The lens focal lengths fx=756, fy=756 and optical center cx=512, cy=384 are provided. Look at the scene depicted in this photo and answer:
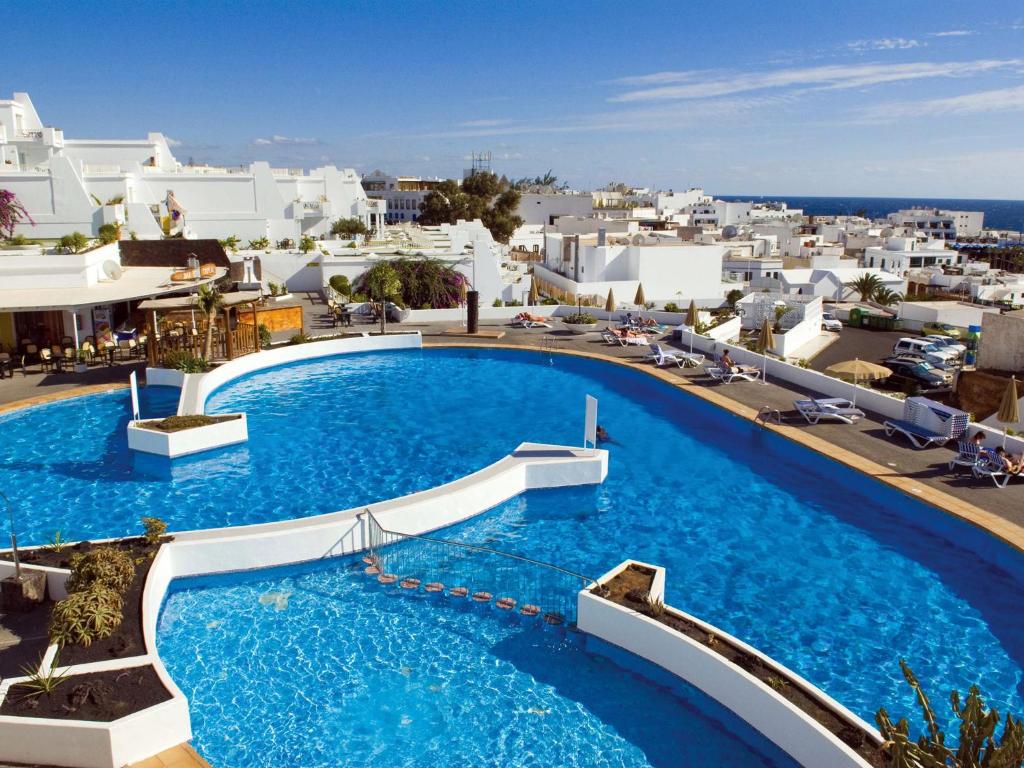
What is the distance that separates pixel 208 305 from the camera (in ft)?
74.3

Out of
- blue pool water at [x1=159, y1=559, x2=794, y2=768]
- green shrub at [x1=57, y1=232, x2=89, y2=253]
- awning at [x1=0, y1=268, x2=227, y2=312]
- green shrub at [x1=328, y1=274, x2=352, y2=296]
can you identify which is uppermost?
green shrub at [x1=57, y1=232, x2=89, y2=253]

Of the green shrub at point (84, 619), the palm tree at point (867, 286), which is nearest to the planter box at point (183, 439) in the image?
the green shrub at point (84, 619)

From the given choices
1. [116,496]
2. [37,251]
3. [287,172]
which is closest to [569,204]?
[287,172]

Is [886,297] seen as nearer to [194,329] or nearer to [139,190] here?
[194,329]

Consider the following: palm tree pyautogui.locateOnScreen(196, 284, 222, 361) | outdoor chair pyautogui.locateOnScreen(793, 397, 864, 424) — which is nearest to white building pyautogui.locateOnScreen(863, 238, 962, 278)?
outdoor chair pyautogui.locateOnScreen(793, 397, 864, 424)

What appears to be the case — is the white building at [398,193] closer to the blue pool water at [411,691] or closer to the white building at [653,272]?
the white building at [653,272]

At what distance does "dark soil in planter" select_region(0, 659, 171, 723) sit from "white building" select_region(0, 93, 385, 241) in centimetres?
3701

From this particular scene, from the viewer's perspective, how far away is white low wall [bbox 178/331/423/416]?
19.9 meters

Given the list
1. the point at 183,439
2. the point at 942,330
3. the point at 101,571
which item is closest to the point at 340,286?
the point at 183,439

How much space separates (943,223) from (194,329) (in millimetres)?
150739

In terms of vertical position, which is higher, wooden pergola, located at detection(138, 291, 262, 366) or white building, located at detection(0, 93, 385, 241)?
white building, located at detection(0, 93, 385, 241)

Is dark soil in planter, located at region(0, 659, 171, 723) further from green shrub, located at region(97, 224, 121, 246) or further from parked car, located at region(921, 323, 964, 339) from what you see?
parked car, located at region(921, 323, 964, 339)

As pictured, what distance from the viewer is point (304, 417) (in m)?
20.0

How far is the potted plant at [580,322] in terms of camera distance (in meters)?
30.6
